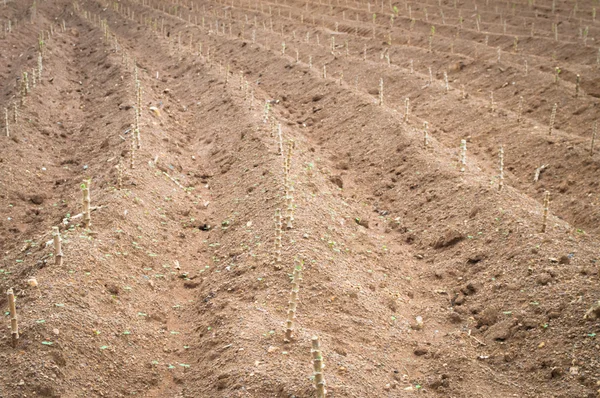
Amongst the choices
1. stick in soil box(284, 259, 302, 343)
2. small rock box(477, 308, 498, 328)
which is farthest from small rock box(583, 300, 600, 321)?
stick in soil box(284, 259, 302, 343)

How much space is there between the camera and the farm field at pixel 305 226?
6785 mm

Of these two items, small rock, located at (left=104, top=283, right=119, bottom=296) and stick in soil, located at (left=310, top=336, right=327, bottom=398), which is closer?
stick in soil, located at (left=310, top=336, right=327, bottom=398)

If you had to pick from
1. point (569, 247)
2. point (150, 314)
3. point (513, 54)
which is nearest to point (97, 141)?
point (150, 314)

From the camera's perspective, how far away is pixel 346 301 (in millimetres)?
7988

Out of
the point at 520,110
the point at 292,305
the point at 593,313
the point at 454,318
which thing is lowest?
the point at 454,318

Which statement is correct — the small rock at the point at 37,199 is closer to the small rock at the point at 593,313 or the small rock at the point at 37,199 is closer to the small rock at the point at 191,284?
the small rock at the point at 191,284

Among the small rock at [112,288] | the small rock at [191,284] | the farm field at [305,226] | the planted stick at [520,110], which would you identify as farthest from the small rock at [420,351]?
the planted stick at [520,110]

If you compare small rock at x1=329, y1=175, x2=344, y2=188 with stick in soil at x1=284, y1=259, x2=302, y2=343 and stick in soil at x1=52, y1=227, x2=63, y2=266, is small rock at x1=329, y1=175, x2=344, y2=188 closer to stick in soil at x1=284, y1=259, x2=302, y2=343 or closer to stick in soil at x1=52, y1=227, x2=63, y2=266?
stick in soil at x1=284, y1=259, x2=302, y2=343

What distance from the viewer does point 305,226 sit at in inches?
371

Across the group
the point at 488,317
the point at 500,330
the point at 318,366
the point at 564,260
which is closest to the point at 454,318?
the point at 488,317

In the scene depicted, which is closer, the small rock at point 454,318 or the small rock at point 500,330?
the small rock at point 500,330

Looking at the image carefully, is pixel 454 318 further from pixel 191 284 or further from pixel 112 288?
pixel 112 288

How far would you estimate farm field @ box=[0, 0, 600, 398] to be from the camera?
6.79 meters

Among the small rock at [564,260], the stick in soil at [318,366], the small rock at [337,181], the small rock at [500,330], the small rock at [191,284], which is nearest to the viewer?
the stick in soil at [318,366]
